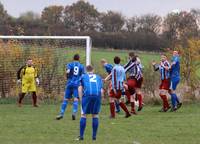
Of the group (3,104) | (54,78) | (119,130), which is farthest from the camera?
(54,78)

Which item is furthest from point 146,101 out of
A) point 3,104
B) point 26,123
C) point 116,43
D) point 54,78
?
point 116,43

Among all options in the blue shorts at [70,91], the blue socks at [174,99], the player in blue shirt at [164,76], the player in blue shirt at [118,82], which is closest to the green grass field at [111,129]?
the blue socks at [174,99]

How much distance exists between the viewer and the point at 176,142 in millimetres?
13547

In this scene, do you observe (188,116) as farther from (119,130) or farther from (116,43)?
(116,43)

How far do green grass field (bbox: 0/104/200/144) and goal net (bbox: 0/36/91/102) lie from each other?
6.96 m

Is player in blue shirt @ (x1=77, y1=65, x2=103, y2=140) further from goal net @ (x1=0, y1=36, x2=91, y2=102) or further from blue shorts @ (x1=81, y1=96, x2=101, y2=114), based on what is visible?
goal net @ (x1=0, y1=36, x2=91, y2=102)

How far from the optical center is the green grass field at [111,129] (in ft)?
45.5

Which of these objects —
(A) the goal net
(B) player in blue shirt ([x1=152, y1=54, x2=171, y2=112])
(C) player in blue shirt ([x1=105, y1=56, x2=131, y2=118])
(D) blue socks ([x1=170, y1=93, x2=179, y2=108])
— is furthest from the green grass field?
(A) the goal net

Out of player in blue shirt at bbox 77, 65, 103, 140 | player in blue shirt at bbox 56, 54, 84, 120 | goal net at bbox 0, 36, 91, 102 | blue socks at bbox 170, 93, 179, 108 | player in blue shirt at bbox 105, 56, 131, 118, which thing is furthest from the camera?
goal net at bbox 0, 36, 91, 102

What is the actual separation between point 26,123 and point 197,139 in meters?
5.88

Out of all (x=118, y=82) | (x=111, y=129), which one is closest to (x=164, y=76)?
(x=118, y=82)

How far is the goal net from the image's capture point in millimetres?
28719

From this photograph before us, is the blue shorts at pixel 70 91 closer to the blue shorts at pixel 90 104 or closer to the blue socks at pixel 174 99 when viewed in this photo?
the blue socks at pixel 174 99

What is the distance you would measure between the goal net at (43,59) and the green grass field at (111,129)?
696cm
